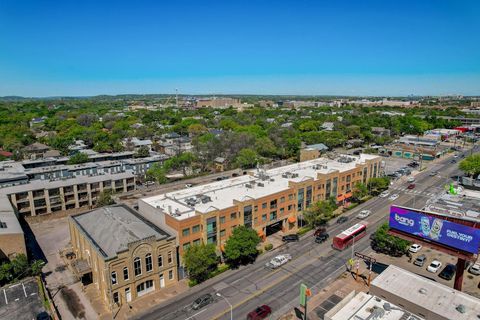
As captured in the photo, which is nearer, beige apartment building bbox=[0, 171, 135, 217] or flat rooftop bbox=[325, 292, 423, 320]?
flat rooftop bbox=[325, 292, 423, 320]

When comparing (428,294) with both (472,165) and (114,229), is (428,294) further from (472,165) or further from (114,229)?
(472,165)

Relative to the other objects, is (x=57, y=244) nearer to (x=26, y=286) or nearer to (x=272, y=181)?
(x=26, y=286)

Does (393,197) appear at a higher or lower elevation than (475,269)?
lower

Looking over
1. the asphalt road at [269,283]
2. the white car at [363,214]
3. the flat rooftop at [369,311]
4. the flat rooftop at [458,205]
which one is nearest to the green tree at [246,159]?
the white car at [363,214]

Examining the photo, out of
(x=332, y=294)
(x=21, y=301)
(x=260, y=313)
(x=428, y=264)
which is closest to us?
(x=260, y=313)

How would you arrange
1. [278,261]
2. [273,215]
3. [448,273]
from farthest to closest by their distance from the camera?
[273,215], [278,261], [448,273]

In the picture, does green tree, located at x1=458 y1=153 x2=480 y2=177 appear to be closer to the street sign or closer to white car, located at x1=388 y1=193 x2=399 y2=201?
white car, located at x1=388 y1=193 x2=399 y2=201

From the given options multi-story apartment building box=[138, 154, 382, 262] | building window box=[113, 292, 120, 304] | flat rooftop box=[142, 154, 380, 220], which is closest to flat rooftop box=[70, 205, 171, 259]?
multi-story apartment building box=[138, 154, 382, 262]

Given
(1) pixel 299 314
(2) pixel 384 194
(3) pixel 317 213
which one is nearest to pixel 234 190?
(3) pixel 317 213
